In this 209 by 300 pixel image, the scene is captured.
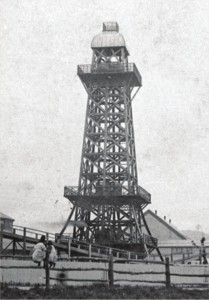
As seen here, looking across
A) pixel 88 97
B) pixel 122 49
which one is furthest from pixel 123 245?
pixel 122 49

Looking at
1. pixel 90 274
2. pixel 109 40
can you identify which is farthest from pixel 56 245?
pixel 109 40

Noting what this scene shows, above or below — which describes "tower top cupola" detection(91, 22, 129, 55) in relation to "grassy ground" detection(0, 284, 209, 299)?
above

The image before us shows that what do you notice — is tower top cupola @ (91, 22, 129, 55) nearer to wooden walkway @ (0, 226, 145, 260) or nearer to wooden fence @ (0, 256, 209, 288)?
wooden walkway @ (0, 226, 145, 260)

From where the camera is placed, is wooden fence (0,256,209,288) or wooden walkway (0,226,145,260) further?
wooden walkway (0,226,145,260)

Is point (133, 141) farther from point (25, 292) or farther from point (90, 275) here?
point (25, 292)

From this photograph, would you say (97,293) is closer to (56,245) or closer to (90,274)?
(90,274)

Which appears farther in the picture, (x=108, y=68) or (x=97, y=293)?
(x=108, y=68)

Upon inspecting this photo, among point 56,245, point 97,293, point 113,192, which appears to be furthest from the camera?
point 113,192

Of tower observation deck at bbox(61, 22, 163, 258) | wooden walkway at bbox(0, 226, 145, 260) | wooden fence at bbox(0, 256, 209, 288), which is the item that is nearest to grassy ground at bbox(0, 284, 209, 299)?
wooden fence at bbox(0, 256, 209, 288)
